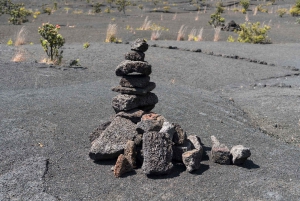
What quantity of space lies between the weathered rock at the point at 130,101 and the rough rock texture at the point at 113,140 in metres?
0.28

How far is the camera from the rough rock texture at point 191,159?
4.88m

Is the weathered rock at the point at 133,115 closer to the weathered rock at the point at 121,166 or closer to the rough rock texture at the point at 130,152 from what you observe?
the rough rock texture at the point at 130,152

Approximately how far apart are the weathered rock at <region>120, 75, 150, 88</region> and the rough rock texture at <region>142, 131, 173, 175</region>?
1.11 meters

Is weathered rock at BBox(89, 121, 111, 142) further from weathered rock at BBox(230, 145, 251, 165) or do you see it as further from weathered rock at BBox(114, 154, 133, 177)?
weathered rock at BBox(230, 145, 251, 165)

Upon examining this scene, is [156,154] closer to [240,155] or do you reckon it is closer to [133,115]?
[133,115]

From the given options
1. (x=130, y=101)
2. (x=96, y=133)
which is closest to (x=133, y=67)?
(x=130, y=101)

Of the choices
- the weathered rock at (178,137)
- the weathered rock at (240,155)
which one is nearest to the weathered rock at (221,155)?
the weathered rock at (240,155)

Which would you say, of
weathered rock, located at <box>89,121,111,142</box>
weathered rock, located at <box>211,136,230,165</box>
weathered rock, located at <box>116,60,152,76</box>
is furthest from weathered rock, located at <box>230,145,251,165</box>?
weathered rock, located at <box>89,121,111,142</box>

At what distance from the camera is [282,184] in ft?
15.4

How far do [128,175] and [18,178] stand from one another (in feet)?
4.56

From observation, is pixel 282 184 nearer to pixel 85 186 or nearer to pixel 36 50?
pixel 85 186

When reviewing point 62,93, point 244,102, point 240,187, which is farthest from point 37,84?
point 240,187

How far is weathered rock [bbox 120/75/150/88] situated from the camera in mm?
5793

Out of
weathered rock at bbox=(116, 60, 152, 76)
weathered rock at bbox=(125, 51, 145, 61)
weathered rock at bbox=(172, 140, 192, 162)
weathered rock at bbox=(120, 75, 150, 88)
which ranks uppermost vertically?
weathered rock at bbox=(125, 51, 145, 61)
